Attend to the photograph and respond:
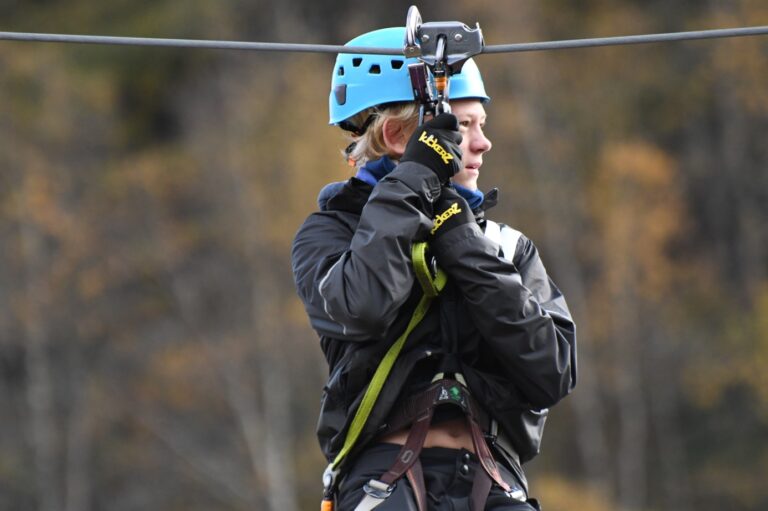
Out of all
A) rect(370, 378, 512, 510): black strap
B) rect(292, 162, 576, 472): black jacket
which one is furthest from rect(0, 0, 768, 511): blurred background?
rect(370, 378, 512, 510): black strap

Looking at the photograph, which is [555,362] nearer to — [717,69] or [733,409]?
[733,409]

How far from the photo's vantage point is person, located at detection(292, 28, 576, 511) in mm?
4215

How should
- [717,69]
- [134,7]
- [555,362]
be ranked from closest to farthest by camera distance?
[555,362]
[717,69]
[134,7]

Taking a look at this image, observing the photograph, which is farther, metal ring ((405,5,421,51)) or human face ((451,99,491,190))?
human face ((451,99,491,190))

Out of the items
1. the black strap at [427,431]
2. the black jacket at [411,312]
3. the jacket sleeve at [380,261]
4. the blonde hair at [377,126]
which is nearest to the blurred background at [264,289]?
the blonde hair at [377,126]

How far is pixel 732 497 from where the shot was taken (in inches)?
1054

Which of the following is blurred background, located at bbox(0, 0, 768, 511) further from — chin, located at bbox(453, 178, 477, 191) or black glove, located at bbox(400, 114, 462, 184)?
black glove, located at bbox(400, 114, 462, 184)

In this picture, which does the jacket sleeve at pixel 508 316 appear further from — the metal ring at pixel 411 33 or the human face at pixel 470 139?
the metal ring at pixel 411 33

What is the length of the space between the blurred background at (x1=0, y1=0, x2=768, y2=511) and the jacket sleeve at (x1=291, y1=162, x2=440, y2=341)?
68.3 feet

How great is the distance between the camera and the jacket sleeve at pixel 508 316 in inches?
165

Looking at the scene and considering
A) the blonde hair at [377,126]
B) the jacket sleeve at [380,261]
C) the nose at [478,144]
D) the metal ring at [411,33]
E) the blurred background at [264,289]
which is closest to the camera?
the jacket sleeve at [380,261]

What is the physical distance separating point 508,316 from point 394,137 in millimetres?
769

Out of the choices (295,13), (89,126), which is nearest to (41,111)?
(89,126)

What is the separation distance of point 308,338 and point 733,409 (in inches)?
311
